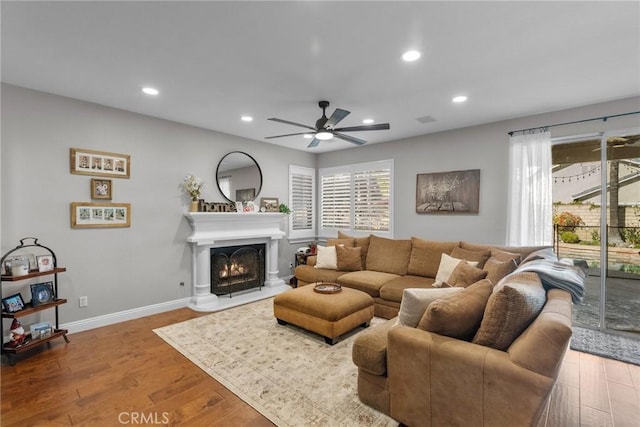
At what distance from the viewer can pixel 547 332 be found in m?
→ 1.44

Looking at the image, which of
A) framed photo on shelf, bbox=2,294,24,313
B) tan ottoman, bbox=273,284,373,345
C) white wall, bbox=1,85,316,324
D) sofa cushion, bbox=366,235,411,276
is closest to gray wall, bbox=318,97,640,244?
sofa cushion, bbox=366,235,411,276

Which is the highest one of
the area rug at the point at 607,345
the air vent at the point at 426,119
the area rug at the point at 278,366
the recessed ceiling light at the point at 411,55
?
the air vent at the point at 426,119

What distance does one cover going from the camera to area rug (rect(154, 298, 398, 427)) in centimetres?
208

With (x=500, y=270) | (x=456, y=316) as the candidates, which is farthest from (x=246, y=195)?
(x=456, y=316)

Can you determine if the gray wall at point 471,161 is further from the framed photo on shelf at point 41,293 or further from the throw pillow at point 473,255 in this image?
the framed photo on shelf at point 41,293

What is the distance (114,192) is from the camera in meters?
3.76

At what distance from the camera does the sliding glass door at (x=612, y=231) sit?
3455 mm

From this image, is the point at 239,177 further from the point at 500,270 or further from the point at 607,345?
the point at 607,345

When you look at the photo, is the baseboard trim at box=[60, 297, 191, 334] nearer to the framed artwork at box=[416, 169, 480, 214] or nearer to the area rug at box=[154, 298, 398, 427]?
the area rug at box=[154, 298, 398, 427]

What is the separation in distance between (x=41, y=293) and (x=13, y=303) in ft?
0.70

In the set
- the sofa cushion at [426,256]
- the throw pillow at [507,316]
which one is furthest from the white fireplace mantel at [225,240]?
the throw pillow at [507,316]

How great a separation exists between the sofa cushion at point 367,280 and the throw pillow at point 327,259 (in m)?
0.32

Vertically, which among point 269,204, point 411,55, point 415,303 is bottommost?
point 415,303

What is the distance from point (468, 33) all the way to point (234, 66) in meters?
1.97
